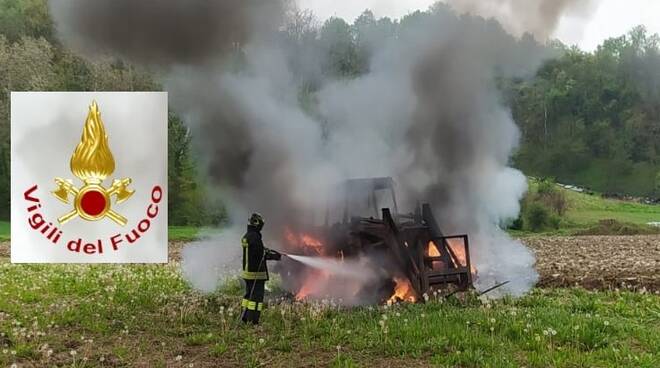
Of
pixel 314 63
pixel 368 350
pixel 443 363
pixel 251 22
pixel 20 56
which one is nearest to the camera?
pixel 443 363

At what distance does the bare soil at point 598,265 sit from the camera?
12.6 meters

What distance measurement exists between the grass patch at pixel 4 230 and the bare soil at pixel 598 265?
211cm

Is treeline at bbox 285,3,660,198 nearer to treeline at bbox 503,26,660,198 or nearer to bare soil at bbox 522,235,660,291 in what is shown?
treeline at bbox 503,26,660,198

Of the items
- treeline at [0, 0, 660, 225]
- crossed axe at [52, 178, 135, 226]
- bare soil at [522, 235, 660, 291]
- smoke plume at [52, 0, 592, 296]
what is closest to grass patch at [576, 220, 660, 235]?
treeline at [0, 0, 660, 225]

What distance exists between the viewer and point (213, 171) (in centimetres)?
1223

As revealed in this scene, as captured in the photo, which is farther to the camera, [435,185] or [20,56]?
[20,56]

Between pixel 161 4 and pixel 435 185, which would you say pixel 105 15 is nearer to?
pixel 161 4

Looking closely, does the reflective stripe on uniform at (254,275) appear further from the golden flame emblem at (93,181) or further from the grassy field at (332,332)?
the golden flame emblem at (93,181)

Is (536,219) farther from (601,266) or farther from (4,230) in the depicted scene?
(4,230)

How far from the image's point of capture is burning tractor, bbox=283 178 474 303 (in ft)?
33.8

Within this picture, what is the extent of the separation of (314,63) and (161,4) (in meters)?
3.98

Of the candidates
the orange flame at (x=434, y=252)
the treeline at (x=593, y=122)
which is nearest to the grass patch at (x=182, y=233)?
the orange flame at (x=434, y=252)

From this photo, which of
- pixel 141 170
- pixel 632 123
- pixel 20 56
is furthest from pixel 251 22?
pixel 632 123

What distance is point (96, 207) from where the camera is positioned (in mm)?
9945
